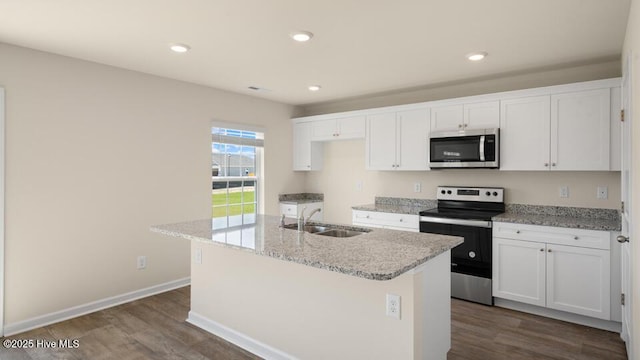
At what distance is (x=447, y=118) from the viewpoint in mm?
4145

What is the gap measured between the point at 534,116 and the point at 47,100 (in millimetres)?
4540

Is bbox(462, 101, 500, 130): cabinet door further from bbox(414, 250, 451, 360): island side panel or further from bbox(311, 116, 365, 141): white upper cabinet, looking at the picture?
bbox(414, 250, 451, 360): island side panel

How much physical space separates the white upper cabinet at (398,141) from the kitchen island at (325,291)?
192cm

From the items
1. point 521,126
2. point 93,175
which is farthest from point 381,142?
Result: point 93,175

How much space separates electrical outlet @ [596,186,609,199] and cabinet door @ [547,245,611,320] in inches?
28.6

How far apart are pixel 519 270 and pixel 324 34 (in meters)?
2.80

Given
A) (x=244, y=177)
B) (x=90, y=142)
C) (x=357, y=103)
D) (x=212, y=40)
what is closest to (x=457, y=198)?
(x=357, y=103)

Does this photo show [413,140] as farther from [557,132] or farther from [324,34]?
[324,34]

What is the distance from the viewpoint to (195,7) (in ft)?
7.49

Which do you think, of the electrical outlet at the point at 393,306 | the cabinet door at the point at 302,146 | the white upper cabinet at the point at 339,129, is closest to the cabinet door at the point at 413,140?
the white upper cabinet at the point at 339,129

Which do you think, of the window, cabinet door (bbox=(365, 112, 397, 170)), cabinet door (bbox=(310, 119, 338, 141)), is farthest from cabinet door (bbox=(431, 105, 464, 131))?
the window

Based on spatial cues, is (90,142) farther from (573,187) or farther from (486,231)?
(573,187)

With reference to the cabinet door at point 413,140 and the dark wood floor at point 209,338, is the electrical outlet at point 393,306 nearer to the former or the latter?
the dark wood floor at point 209,338

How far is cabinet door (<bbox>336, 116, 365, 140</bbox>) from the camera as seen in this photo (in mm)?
Result: 4859
